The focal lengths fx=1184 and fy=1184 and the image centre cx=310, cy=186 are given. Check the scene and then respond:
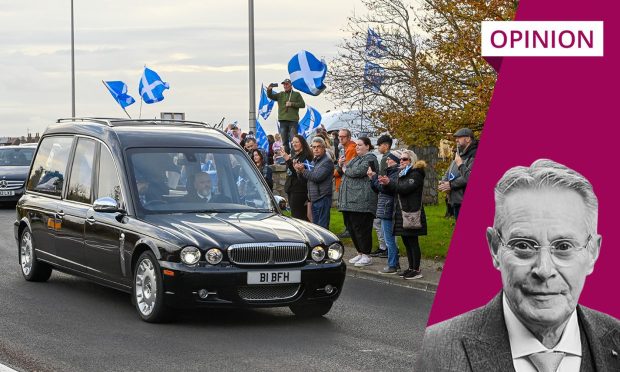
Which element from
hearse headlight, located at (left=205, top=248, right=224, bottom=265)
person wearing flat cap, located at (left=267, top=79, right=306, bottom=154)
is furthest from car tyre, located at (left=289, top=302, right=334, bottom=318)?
person wearing flat cap, located at (left=267, top=79, right=306, bottom=154)

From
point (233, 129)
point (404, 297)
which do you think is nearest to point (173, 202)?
point (404, 297)

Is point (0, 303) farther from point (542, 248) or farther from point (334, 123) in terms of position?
point (334, 123)

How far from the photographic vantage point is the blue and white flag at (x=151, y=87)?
30.0 metres

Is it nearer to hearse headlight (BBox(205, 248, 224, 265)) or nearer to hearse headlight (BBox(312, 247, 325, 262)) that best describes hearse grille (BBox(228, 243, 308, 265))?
hearse headlight (BBox(205, 248, 224, 265))

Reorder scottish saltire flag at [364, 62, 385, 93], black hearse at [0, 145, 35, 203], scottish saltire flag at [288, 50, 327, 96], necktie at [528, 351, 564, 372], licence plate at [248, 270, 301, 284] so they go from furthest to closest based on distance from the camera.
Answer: scottish saltire flag at [364, 62, 385, 93] → black hearse at [0, 145, 35, 203] → scottish saltire flag at [288, 50, 327, 96] → licence plate at [248, 270, 301, 284] → necktie at [528, 351, 564, 372]

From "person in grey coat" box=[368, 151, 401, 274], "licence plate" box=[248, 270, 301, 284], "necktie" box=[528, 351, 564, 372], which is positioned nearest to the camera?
"necktie" box=[528, 351, 564, 372]

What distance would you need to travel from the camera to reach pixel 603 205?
1862 mm

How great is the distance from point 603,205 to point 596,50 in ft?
0.80

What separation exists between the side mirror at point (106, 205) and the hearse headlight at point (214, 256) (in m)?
1.47

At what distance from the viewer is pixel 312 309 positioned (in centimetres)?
1113

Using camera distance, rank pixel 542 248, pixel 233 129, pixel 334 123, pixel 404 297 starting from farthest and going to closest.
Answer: pixel 334 123, pixel 233 129, pixel 404 297, pixel 542 248

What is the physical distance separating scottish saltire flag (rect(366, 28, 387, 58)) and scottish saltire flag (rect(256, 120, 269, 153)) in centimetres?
439

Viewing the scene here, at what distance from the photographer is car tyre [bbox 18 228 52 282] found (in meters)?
13.6

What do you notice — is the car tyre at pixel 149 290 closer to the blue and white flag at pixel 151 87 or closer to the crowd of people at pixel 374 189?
the crowd of people at pixel 374 189
